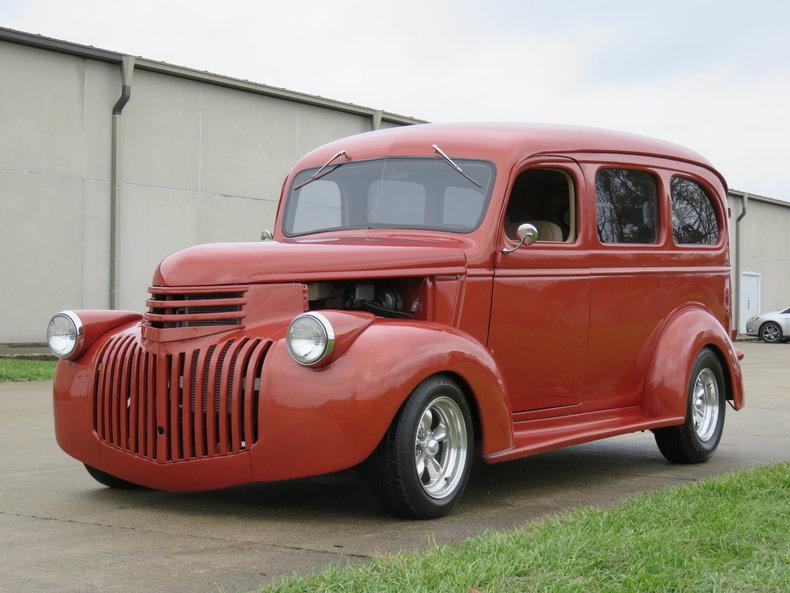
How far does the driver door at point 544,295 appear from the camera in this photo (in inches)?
269

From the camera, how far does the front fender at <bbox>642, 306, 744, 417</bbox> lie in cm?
775

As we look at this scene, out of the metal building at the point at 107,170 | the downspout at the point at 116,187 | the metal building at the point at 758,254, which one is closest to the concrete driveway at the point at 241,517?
the metal building at the point at 107,170

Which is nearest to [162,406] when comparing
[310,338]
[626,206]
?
[310,338]

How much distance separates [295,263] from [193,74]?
56.9 ft

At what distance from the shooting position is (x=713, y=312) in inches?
337

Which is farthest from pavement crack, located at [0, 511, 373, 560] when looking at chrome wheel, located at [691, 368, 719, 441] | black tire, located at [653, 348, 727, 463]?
chrome wheel, located at [691, 368, 719, 441]

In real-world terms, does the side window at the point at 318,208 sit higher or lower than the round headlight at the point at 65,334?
higher

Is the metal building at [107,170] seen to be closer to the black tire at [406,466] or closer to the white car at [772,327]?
the black tire at [406,466]

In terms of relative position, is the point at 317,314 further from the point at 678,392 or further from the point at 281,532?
the point at 678,392

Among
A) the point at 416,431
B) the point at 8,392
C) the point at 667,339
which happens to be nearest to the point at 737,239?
the point at 8,392

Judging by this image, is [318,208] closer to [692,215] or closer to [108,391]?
[108,391]

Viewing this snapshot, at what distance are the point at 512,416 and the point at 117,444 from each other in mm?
2221

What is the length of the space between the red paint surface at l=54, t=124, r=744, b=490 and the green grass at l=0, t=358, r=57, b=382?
8.31m

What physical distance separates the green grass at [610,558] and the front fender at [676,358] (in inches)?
77.7
